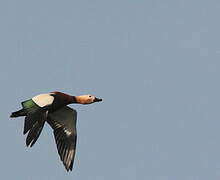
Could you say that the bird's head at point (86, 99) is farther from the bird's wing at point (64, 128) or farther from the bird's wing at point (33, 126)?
the bird's wing at point (33, 126)

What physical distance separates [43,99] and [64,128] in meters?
2.41

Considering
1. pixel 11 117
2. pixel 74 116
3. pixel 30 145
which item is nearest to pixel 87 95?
pixel 74 116

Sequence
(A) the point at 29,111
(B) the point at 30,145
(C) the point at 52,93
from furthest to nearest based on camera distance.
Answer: (C) the point at 52,93 < (A) the point at 29,111 < (B) the point at 30,145

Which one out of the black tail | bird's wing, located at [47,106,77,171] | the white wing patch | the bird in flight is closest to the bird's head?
the bird in flight

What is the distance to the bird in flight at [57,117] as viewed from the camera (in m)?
32.0

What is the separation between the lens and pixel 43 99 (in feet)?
113

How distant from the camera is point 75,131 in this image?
3622 centimetres

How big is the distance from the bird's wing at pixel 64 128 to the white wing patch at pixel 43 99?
1744 millimetres

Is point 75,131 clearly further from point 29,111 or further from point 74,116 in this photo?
point 29,111

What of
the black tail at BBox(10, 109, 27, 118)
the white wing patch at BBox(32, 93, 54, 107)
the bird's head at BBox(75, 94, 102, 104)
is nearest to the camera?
the white wing patch at BBox(32, 93, 54, 107)

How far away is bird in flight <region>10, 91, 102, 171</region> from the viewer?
105 ft

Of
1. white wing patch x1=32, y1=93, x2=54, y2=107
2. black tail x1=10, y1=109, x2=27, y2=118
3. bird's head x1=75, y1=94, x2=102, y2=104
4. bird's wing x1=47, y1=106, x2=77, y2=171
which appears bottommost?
bird's wing x1=47, y1=106, x2=77, y2=171

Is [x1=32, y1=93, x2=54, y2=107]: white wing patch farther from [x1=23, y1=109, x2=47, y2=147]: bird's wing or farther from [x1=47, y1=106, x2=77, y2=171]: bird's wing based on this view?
[x1=47, y1=106, x2=77, y2=171]: bird's wing

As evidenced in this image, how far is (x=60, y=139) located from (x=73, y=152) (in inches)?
44.3
